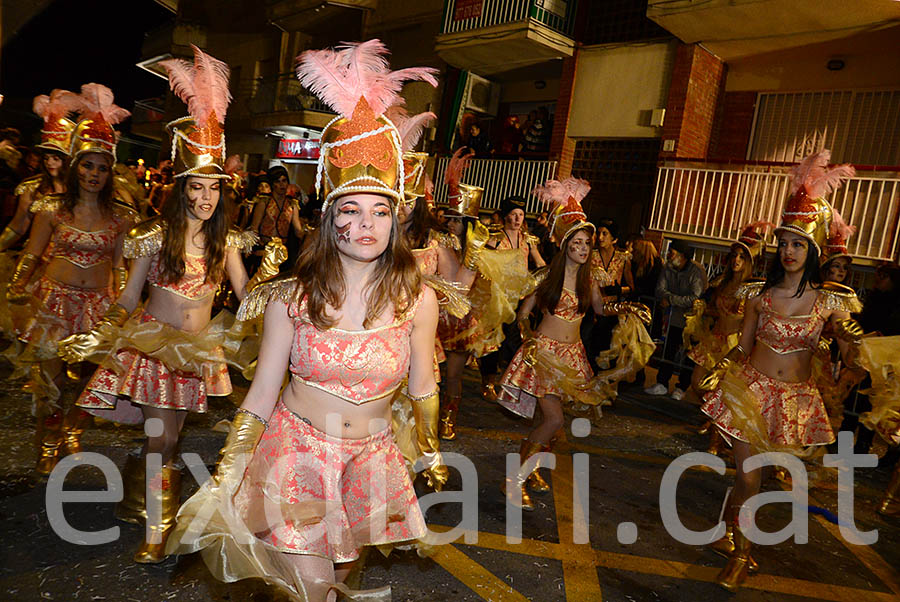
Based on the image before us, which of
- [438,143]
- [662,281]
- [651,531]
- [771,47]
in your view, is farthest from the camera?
A: [438,143]

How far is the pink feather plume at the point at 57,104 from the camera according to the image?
5254mm

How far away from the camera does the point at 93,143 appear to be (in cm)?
466

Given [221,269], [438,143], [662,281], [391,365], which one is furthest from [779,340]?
[438,143]

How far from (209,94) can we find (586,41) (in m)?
12.2

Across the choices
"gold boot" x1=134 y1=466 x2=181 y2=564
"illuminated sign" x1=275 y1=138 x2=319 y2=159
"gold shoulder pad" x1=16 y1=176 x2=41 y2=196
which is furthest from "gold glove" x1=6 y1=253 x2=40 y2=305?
"illuminated sign" x1=275 y1=138 x2=319 y2=159

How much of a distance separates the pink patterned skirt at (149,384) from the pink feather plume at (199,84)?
4.32ft

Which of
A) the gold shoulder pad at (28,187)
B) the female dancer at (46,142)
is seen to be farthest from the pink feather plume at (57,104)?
the gold shoulder pad at (28,187)

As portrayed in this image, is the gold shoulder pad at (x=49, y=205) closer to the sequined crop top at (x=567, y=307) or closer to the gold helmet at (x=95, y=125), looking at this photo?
the gold helmet at (x=95, y=125)

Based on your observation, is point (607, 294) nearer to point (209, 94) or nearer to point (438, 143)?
point (209, 94)

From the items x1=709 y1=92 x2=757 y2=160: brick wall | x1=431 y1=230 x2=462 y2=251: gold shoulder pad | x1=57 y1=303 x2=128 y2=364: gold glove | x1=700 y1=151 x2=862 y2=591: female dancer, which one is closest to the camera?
x1=57 y1=303 x2=128 y2=364: gold glove

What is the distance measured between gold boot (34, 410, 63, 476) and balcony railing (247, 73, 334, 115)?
17.1 m

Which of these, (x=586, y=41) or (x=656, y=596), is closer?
(x=656, y=596)

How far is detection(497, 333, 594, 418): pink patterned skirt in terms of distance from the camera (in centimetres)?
490

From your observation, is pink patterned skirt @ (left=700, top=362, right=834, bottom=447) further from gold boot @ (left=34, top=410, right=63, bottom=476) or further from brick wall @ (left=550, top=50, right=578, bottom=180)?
brick wall @ (left=550, top=50, right=578, bottom=180)
